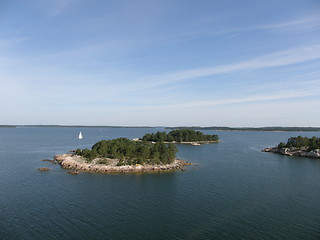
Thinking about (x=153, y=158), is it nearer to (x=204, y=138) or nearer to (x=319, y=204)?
(x=319, y=204)

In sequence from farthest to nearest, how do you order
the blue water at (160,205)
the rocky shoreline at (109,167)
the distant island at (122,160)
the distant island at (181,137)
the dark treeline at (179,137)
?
the dark treeline at (179,137), the distant island at (181,137), the distant island at (122,160), the rocky shoreline at (109,167), the blue water at (160,205)

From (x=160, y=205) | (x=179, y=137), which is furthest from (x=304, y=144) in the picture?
(x=160, y=205)

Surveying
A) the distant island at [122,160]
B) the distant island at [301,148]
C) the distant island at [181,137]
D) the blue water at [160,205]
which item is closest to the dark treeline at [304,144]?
the distant island at [301,148]

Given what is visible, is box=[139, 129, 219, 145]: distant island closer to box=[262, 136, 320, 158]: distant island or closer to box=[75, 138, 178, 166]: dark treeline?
box=[262, 136, 320, 158]: distant island

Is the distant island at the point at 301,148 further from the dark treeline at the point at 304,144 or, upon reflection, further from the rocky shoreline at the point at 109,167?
the rocky shoreline at the point at 109,167

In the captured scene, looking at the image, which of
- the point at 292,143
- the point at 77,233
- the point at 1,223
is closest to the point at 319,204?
the point at 77,233
